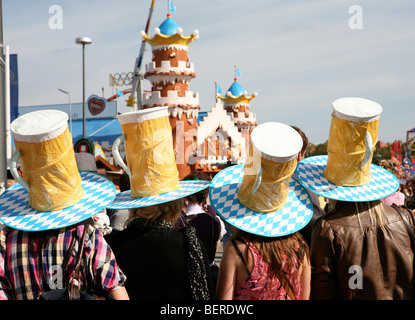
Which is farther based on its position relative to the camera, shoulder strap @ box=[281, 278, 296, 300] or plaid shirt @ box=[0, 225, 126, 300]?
shoulder strap @ box=[281, 278, 296, 300]

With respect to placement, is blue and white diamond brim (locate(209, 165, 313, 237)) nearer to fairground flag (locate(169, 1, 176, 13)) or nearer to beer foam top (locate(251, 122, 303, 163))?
beer foam top (locate(251, 122, 303, 163))

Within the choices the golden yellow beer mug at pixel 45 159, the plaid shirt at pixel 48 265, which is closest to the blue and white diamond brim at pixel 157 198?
the golden yellow beer mug at pixel 45 159

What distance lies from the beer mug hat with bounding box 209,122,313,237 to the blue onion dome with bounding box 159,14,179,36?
17.8m

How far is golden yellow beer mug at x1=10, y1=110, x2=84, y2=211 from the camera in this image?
107 inches

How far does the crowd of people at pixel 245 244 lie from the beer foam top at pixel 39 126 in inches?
17.6

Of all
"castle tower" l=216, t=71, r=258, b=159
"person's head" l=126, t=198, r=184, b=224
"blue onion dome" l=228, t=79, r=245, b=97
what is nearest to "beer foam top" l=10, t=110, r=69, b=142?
"person's head" l=126, t=198, r=184, b=224

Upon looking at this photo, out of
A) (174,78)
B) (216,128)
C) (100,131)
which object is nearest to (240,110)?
(216,128)

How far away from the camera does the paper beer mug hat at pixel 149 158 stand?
124 inches

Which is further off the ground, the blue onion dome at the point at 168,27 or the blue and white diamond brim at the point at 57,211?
the blue onion dome at the point at 168,27

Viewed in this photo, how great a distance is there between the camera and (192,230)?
2.96m

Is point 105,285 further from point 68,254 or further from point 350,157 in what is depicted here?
point 350,157

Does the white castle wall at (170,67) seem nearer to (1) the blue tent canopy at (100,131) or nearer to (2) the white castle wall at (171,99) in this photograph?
(2) the white castle wall at (171,99)

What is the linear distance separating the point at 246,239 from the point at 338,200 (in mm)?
803
